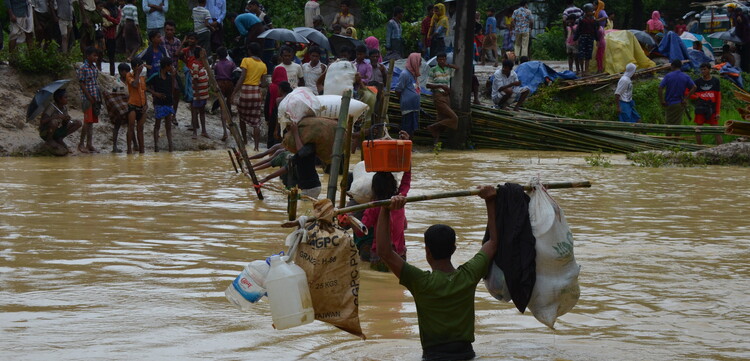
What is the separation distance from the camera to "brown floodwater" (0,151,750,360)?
5.15 meters

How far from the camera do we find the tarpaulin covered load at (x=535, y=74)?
65.9ft

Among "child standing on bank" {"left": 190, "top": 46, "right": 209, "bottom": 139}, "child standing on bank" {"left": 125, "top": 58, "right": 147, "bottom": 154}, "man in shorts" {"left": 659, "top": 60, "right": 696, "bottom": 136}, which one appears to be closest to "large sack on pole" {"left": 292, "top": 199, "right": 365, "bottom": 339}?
"child standing on bank" {"left": 125, "top": 58, "right": 147, "bottom": 154}

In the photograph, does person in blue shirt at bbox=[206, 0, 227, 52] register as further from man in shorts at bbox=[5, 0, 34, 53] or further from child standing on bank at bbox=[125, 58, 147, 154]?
man in shorts at bbox=[5, 0, 34, 53]

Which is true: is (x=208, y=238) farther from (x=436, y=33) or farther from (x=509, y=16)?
(x=509, y=16)

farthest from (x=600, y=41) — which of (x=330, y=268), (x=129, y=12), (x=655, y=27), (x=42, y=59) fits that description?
(x=330, y=268)

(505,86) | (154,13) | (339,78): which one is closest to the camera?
(339,78)

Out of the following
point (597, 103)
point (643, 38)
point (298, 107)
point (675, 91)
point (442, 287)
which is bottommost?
point (442, 287)

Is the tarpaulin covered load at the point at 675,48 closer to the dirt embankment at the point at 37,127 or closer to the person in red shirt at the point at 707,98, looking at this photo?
the person in red shirt at the point at 707,98

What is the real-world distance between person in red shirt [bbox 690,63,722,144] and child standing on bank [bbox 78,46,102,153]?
31.3ft

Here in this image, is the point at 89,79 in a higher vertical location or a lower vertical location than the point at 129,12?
lower

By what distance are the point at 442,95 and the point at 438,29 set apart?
3.33m

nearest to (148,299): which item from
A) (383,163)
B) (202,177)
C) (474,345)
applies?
(383,163)

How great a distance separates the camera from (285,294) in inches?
167

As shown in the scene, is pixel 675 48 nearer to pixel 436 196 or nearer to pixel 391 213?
pixel 391 213
